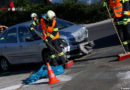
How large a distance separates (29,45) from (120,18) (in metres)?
3.27

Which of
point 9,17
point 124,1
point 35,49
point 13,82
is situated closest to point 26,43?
point 35,49

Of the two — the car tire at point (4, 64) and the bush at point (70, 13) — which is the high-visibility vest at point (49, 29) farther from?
the bush at point (70, 13)

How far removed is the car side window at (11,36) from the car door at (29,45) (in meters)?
0.29

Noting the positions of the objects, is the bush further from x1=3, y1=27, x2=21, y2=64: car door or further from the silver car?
x1=3, y1=27, x2=21, y2=64: car door

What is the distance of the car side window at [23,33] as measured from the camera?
10281mm

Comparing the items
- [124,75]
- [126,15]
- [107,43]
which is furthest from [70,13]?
[124,75]

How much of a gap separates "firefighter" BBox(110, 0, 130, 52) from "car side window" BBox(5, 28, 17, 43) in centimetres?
389

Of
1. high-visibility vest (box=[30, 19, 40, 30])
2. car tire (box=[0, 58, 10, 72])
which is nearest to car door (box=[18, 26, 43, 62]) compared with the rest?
high-visibility vest (box=[30, 19, 40, 30])

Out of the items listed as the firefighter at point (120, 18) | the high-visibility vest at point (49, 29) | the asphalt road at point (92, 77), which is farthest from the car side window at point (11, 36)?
the firefighter at point (120, 18)

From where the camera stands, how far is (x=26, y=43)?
10.2 m

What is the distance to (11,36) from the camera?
10992mm

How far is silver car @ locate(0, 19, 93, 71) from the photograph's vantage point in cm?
981

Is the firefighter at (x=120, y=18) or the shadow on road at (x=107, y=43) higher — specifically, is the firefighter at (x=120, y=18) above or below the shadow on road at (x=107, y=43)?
above

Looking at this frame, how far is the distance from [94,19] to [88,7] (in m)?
1.34
